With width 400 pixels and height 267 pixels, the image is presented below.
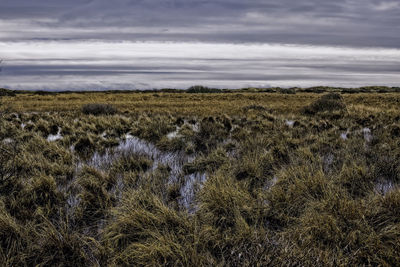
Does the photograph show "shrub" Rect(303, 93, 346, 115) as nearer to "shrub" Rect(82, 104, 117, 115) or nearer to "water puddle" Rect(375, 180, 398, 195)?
"shrub" Rect(82, 104, 117, 115)

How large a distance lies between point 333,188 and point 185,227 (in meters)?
2.38

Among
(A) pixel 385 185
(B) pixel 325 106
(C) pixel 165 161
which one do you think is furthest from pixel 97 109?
(A) pixel 385 185

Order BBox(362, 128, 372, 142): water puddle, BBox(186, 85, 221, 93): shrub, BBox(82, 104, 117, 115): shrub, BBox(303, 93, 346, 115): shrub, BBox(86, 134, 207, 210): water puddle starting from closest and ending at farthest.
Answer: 1. BBox(86, 134, 207, 210): water puddle
2. BBox(362, 128, 372, 142): water puddle
3. BBox(303, 93, 346, 115): shrub
4. BBox(82, 104, 117, 115): shrub
5. BBox(186, 85, 221, 93): shrub

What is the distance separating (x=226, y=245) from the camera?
3.16 m

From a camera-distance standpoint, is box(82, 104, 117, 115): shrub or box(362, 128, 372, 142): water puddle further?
box(82, 104, 117, 115): shrub

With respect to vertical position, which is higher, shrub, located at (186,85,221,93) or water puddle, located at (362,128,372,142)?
shrub, located at (186,85,221,93)

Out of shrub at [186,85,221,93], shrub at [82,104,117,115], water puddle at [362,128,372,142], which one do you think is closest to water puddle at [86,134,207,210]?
water puddle at [362,128,372,142]

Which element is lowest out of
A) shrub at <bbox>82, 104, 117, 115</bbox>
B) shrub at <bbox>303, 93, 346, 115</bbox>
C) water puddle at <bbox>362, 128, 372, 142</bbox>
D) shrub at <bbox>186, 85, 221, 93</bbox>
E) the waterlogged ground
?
the waterlogged ground

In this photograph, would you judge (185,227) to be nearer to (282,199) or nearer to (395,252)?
(282,199)

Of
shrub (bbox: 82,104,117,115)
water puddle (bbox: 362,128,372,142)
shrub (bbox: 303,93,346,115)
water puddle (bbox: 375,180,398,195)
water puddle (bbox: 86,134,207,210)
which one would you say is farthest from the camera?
shrub (bbox: 82,104,117,115)

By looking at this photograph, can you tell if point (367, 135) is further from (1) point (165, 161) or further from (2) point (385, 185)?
(1) point (165, 161)

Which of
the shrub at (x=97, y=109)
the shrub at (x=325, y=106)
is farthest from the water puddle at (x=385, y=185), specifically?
the shrub at (x=97, y=109)

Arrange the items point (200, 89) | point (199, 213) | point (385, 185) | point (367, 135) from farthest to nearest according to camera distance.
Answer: point (200, 89) < point (367, 135) < point (385, 185) < point (199, 213)

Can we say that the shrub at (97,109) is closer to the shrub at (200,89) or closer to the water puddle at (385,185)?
the water puddle at (385,185)
